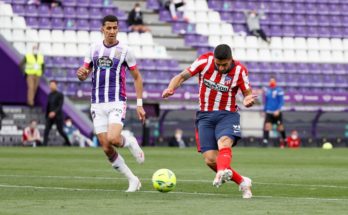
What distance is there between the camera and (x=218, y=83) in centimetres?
1333

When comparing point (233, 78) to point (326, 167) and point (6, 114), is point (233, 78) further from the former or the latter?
point (6, 114)

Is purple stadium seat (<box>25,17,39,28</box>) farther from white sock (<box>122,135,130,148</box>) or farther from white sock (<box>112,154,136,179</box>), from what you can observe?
white sock (<box>112,154,136,179</box>)

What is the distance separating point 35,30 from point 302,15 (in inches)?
438

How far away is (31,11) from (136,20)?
3.63 metres

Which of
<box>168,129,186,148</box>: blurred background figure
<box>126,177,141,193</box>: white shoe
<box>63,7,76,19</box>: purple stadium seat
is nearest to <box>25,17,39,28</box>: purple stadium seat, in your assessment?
<box>63,7,76,19</box>: purple stadium seat

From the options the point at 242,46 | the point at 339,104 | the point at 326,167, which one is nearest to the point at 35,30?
the point at 242,46

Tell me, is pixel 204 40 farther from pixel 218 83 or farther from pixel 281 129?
pixel 218 83

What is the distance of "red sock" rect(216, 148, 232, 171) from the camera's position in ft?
41.3

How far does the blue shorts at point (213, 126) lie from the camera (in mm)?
13273

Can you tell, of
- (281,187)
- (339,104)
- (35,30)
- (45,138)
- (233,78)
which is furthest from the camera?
(339,104)

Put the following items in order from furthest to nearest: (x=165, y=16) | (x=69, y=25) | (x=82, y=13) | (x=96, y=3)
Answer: (x=165, y=16)
(x=96, y=3)
(x=82, y=13)
(x=69, y=25)

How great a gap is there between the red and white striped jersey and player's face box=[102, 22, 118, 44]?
1.33 m

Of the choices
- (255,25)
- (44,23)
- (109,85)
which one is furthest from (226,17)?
(109,85)

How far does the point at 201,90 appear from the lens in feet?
44.2
